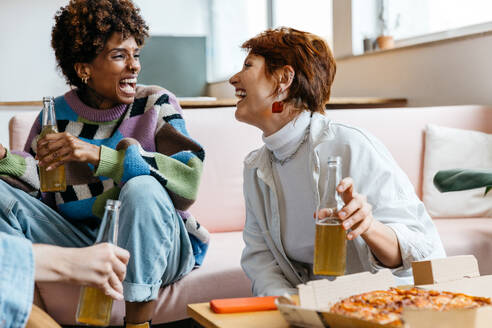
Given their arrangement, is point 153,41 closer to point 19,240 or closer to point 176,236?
point 176,236

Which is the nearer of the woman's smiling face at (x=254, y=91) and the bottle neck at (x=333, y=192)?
the bottle neck at (x=333, y=192)

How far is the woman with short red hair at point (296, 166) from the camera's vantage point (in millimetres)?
1352

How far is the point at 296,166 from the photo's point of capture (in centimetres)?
149

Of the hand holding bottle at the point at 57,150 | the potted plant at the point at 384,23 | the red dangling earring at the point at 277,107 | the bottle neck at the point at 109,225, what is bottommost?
the bottle neck at the point at 109,225

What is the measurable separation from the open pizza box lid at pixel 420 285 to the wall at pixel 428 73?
2053mm

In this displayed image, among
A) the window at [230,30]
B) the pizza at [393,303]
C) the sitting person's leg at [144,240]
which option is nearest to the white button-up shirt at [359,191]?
the sitting person's leg at [144,240]

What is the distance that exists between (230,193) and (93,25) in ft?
2.59

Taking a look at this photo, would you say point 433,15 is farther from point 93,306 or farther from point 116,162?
point 93,306

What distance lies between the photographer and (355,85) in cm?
400

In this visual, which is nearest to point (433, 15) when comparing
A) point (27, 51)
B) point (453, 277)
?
point (453, 277)

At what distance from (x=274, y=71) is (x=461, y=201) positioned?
1.30 meters

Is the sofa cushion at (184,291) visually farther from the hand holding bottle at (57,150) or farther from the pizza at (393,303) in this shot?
the pizza at (393,303)

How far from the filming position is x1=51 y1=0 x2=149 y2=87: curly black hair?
187 centimetres

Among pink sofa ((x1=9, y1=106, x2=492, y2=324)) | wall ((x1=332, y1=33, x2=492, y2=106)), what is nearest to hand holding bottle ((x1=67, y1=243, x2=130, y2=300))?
pink sofa ((x1=9, y1=106, x2=492, y2=324))
